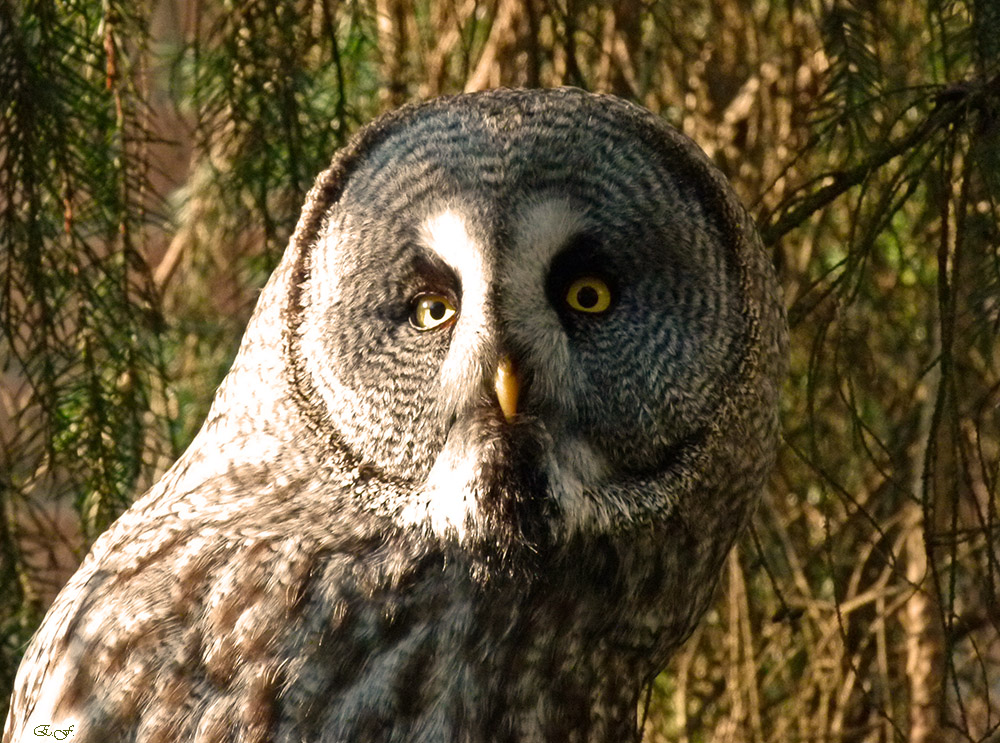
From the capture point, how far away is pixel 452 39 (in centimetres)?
280

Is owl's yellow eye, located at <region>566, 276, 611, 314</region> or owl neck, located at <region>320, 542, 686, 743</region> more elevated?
owl's yellow eye, located at <region>566, 276, 611, 314</region>

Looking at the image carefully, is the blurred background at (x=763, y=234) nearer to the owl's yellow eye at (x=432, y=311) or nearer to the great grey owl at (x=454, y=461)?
the great grey owl at (x=454, y=461)

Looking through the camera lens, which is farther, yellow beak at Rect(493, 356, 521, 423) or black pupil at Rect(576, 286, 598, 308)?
black pupil at Rect(576, 286, 598, 308)

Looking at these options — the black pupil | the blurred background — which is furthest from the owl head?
the blurred background

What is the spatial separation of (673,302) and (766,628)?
1208mm

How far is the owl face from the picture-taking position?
5.51 ft

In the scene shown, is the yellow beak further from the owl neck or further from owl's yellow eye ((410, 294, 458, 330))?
the owl neck

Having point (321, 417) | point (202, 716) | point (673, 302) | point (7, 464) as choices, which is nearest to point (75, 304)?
point (7, 464)

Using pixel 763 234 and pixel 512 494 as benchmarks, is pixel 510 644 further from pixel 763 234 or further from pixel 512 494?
pixel 763 234

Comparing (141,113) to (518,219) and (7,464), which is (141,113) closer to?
(7,464)

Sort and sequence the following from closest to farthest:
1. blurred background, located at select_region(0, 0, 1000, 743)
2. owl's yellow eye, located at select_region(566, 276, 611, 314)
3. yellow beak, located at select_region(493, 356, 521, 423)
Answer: yellow beak, located at select_region(493, 356, 521, 423), owl's yellow eye, located at select_region(566, 276, 611, 314), blurred background, located at select_region(0, 0, 1000, 743)
